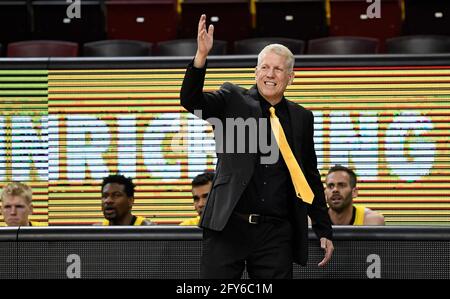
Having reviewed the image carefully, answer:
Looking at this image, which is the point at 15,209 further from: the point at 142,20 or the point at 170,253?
the point at 142,20

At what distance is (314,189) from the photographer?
3.76m

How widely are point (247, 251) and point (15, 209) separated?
8.23 ft

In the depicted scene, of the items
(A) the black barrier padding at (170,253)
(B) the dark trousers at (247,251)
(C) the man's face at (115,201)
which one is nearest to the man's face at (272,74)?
(B) the dark trousers at (247,251)

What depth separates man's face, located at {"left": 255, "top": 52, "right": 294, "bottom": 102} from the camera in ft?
11.7

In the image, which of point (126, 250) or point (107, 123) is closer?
point (126, 250)

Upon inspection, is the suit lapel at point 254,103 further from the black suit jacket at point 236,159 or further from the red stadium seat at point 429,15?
the red stadium seat at point 429,15

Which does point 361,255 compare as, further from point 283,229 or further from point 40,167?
point 40,167

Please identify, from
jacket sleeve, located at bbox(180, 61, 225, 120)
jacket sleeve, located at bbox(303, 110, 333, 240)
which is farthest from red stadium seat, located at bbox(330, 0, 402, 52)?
jacket sleeve, located at bbox(180, 61, 225, 120)

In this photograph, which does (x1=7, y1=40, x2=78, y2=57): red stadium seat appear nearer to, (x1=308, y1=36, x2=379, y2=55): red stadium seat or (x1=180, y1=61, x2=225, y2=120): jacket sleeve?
(x1=308, y1=36, x2=379, y2=55): red stadium seat

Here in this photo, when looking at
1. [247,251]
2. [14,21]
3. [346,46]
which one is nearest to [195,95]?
[247,251]
